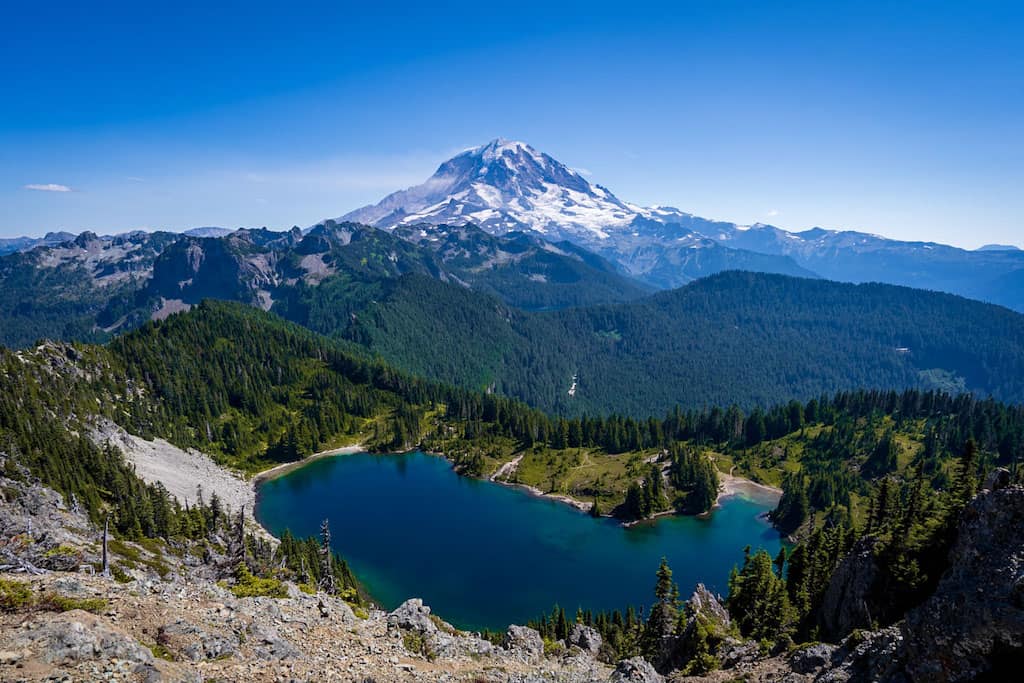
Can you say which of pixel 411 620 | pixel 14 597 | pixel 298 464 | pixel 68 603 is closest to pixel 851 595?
pixel 411 620

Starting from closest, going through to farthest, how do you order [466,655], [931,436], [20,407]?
[466,655] < [20,407] < [931,436]

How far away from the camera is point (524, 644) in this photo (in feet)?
162

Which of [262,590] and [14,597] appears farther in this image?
[262,590]

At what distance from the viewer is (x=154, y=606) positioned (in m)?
28.9

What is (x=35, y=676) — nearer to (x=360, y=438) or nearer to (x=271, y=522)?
(x=271, y=522)

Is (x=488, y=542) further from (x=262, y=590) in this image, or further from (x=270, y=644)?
(x=270, y=644)

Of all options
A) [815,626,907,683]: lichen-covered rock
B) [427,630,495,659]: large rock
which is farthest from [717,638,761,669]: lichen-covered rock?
[427,630,495,659]: large rock

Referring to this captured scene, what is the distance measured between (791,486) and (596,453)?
59766 millimetres

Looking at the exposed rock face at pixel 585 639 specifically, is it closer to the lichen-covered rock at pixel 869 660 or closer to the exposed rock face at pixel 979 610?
the lichen-covered rock at pixel 869 660

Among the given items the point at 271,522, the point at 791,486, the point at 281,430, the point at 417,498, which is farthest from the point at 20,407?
the point at 791,486

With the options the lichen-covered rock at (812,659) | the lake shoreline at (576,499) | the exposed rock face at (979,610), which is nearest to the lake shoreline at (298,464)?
the lake shoreline at (576,499)

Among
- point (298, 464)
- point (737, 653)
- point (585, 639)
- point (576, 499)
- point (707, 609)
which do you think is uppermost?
point (737, 653)

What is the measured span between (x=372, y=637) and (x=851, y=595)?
41.2 meters

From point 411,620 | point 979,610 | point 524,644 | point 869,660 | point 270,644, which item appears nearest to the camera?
point 979,610
